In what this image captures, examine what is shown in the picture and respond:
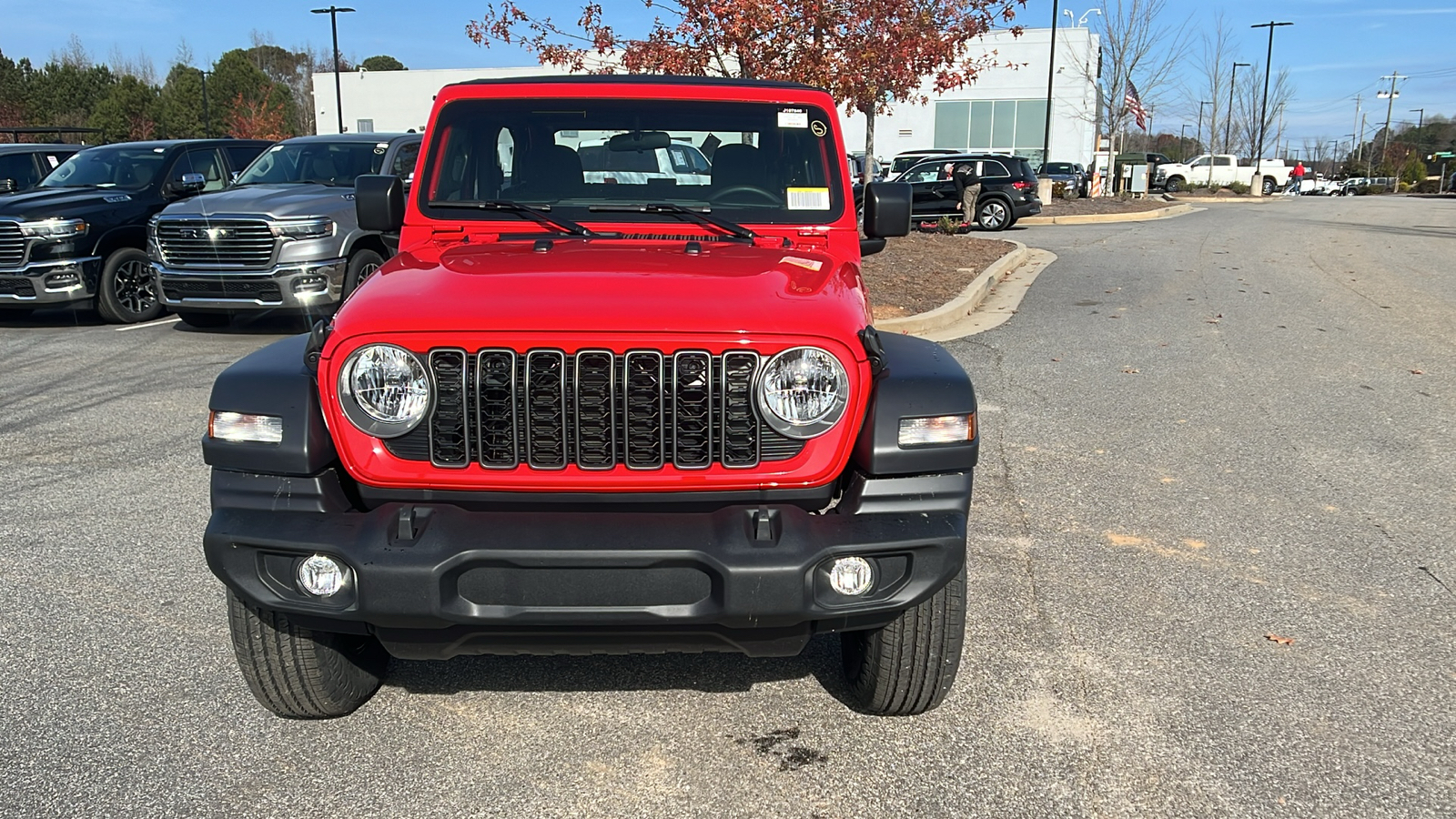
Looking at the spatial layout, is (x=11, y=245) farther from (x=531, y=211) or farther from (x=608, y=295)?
(x=608, y=295)

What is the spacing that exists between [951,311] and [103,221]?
8.27 meters

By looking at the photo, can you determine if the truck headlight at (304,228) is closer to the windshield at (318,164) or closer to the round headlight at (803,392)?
the windshield at (318,164)

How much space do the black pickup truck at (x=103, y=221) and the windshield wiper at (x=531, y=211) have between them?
26.1ft

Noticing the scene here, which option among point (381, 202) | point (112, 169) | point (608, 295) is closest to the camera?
point (608, 295)

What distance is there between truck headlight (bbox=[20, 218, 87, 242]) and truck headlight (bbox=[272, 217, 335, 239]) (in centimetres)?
259

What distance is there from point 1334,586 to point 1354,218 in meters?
27.7

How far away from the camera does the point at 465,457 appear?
2838mm

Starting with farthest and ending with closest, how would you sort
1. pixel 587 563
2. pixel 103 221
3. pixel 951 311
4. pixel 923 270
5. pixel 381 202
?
pixel 923 270 → pixel 103 221 → pixel 951 311 → pixel 381 202 → pixel 587 563

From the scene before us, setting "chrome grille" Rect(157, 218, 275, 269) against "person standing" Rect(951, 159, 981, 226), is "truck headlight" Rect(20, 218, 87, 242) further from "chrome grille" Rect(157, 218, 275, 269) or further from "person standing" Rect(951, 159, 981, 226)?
"person standing" Rect(951, 159, 981, 226)

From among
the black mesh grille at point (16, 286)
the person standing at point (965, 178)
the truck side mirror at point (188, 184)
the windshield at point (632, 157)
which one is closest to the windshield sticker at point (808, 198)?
the windshield at point (632, 157)

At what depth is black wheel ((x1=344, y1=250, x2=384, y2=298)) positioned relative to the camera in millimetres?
10125

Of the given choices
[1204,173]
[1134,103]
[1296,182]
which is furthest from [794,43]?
[1296,182]

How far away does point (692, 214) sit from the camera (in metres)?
3.93

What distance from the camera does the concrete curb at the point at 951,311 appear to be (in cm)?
1009
